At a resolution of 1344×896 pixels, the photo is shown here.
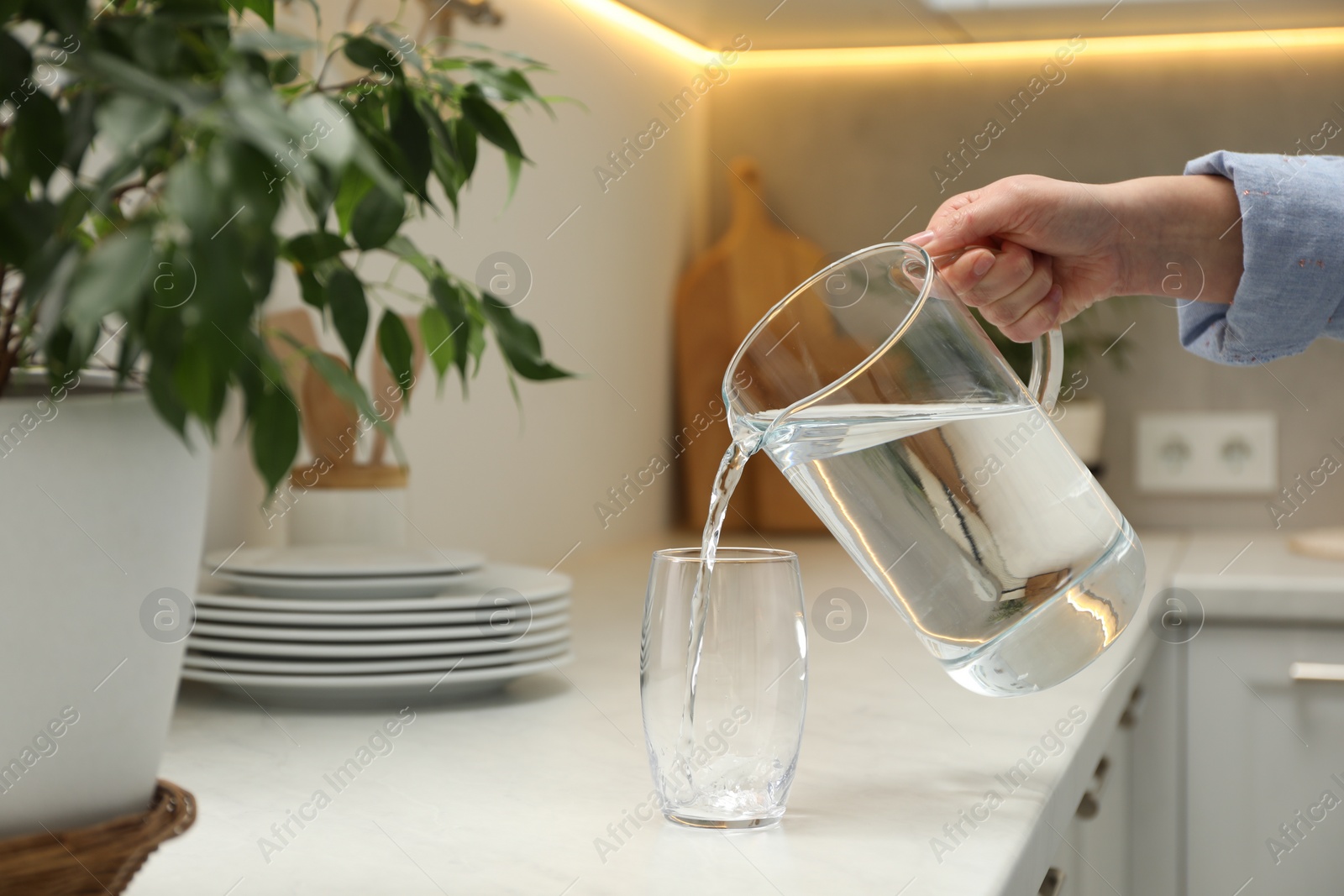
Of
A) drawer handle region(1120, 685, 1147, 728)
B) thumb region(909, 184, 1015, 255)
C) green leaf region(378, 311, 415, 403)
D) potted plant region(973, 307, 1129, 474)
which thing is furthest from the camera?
potted plant region(973, 307, 1129, 474)

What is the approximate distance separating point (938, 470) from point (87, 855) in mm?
375

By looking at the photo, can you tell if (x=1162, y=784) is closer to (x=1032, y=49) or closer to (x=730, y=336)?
(x=730, y=336)

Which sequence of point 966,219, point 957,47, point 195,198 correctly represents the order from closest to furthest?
point 195,198 → point 966,219 → point 957,47

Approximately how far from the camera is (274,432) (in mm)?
351

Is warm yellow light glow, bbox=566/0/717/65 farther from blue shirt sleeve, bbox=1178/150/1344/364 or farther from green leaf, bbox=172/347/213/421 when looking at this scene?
green leaf, bbox=172/347/213/421

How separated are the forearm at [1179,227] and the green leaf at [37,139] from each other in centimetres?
69

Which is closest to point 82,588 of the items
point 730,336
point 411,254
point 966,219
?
point 411,254

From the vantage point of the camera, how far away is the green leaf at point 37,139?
0.35m

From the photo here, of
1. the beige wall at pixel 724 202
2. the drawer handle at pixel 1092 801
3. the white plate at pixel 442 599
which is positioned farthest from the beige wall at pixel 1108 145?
the white plate at pixel 442 599

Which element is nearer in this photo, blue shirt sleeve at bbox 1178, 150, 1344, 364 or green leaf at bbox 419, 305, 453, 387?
green leaf at bbox 419, 305, 453, 387

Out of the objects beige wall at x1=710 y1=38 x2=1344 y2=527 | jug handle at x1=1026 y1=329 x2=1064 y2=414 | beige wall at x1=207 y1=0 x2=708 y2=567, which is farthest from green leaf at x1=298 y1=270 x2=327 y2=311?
beige wall at x1=710 y1=38 x2=1344 y2=527

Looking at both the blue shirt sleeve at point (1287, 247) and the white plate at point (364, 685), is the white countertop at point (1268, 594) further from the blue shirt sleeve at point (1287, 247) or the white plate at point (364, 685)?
the white plate at point (364, 685)

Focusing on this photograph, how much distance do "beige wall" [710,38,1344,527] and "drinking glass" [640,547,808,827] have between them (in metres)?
1.60

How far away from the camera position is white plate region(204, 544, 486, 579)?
0.93m
